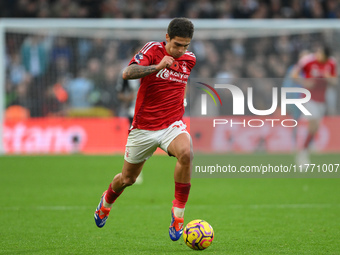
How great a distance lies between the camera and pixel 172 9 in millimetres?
22859

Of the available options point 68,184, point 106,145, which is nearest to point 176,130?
point 68,184

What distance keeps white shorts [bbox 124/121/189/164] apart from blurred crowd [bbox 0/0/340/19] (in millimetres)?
15822

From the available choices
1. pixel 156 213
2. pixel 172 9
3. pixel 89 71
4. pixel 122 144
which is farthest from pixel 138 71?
pixel 172 9

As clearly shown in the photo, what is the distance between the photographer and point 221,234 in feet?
24.3

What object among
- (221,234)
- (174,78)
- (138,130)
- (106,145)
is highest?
(174,78)

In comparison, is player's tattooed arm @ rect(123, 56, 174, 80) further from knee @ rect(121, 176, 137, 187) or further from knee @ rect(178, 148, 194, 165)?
knee @ rect(121, 176, 137, 187)

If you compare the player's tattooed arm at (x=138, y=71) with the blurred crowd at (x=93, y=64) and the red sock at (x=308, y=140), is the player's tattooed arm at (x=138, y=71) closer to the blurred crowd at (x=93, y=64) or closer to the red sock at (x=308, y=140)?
the red sock at (x=308, y=140)

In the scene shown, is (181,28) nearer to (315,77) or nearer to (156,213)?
(156,213)

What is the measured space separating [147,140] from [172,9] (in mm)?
16495

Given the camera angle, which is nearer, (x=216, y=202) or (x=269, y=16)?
(x=216, y=202)

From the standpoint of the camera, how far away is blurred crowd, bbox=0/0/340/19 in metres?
22.5

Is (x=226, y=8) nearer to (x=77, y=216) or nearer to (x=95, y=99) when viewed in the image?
(x=95, y=99)

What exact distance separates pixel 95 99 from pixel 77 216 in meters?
9.94

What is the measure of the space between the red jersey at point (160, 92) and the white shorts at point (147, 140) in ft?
0.18
